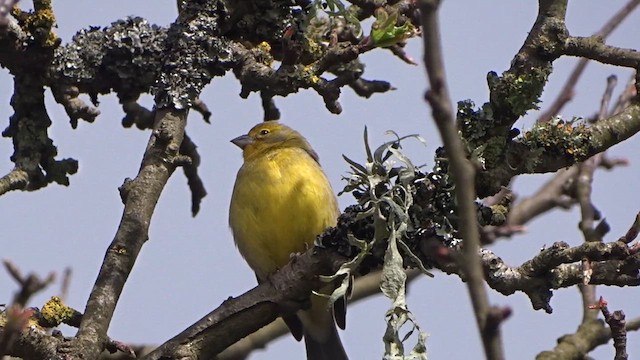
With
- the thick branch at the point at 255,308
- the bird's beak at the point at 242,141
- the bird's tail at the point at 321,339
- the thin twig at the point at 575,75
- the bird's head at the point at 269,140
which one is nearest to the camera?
the thick branch at the point at 255,308

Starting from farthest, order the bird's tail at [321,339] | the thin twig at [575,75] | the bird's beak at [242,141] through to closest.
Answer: the bird's beak at [242,141] → the bird's tail at [321,339] → the thin twig at [575,75]

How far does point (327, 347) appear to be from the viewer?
6.95 meters

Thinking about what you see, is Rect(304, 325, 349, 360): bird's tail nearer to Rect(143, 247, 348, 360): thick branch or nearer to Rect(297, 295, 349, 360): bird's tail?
Rect(297, 295, 349, 360): bird's tail

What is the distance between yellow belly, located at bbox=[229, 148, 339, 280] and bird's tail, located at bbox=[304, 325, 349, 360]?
2.49 ft

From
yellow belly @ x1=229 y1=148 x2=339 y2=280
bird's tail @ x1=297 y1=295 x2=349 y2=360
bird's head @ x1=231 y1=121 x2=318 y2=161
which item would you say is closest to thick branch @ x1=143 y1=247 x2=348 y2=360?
yellow belly @ x1=229 y1=148 x2=339 y2=280

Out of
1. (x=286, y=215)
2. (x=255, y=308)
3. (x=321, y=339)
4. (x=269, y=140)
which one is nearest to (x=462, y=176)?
(x=255, y=308)

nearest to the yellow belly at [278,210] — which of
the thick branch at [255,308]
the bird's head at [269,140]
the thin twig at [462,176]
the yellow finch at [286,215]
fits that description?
the yellow finch at [286,215]

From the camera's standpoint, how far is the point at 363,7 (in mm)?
5117

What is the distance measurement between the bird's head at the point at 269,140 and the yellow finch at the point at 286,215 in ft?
0.75

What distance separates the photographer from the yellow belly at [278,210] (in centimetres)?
605

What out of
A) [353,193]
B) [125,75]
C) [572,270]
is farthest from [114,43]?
[572,270]

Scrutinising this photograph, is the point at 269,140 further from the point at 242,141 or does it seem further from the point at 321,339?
the point at 321,339

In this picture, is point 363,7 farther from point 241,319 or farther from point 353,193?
point 241,319

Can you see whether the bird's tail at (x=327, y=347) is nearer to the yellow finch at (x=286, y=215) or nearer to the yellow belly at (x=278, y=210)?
the yellow finch at (x=286, y=215)
